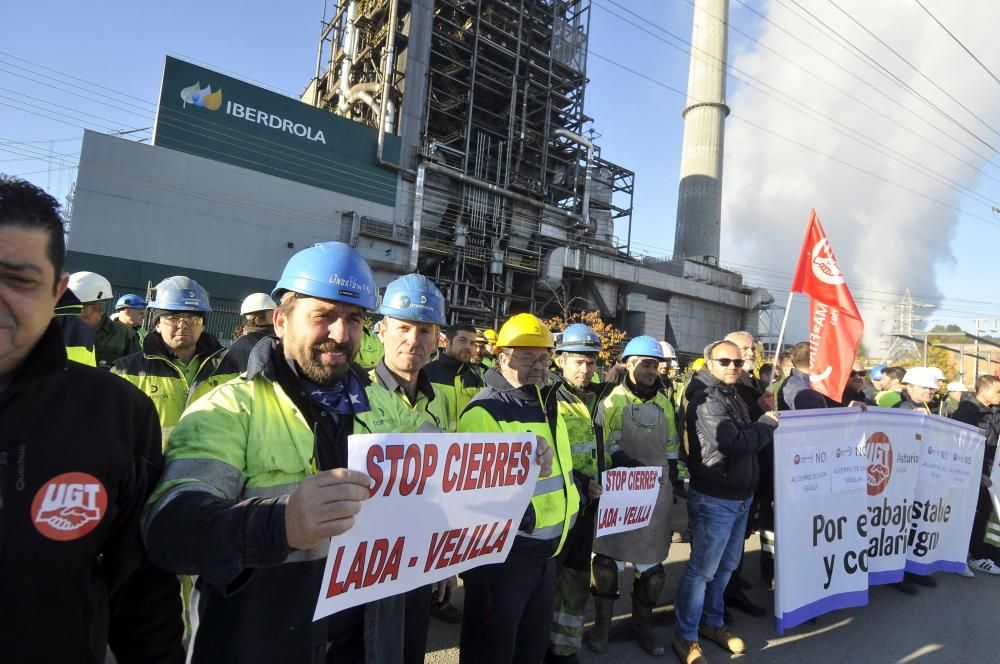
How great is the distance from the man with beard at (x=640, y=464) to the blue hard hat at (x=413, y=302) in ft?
6.60

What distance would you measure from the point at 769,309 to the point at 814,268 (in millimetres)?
49589

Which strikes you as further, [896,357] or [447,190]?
[896,357]

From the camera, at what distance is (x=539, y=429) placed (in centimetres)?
296

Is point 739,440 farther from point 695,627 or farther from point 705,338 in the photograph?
point 705,338

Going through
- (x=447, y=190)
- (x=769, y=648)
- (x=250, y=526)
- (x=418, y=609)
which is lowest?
(x=769, y=648)

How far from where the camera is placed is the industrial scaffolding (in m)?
30.6

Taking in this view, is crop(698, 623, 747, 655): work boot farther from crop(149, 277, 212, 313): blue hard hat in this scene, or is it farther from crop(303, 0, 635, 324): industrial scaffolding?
crop(303, 0, 635, 324): industrial scaffolding

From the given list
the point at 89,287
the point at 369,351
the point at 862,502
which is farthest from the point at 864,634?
the point at 89,287

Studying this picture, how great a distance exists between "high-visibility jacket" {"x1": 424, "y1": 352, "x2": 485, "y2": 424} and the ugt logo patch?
3573mm

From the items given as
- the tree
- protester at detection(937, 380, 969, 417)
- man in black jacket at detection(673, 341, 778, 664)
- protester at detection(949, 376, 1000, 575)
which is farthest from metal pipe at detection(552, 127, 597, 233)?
man in black jacket at detection(673, 341, 778, 664)

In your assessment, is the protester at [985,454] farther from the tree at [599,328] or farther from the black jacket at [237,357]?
the tree at [599,328]

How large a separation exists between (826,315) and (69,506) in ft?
18.1

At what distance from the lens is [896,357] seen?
48.9 m

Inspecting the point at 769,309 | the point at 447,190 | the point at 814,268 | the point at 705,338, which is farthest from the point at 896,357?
the point at 814,268
